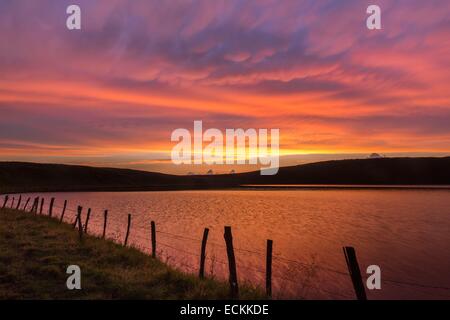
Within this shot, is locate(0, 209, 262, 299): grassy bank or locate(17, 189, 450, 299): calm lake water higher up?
locate(0, 209, 262, 299): grassy bank

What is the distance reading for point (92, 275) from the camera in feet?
49.5

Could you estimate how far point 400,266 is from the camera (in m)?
25.4

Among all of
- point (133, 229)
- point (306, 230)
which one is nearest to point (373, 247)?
point (306, 230)

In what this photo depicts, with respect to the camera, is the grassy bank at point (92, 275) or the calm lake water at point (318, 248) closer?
the grassy bank at point (92, 275)

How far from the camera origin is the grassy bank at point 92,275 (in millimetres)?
12751

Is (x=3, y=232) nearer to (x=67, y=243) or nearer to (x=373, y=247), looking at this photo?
(x=67, y=243)

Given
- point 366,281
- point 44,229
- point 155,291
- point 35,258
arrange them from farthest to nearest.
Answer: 1. point 44,229
2. point 366,281
3. point 35,258
4. point 155,291

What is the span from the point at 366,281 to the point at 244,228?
24485mm

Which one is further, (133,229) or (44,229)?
(133,229)

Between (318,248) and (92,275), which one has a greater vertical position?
(92,275)

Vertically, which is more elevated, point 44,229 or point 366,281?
point 44,229

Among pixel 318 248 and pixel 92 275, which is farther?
pixel 318 248

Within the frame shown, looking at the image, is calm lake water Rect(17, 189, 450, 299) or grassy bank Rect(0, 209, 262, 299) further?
calm lake water Rect(17, 189, 450, 299)

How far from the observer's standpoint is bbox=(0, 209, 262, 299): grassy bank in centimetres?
1275
